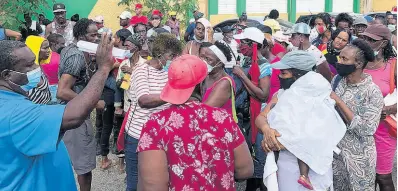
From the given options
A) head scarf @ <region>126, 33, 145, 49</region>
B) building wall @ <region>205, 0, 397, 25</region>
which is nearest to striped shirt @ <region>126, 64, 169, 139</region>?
head scarf @ <region>126, 33, 145, 49</region>

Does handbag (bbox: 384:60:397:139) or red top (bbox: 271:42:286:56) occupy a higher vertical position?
red top (bbox: 271:42:286:56)

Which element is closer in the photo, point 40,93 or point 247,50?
point 40,93

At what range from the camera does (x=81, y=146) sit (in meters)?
4.15

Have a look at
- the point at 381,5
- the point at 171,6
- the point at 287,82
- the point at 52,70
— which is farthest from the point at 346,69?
the point at 381,5

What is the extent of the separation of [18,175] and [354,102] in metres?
2.51

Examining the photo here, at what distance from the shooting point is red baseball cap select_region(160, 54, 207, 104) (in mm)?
2322

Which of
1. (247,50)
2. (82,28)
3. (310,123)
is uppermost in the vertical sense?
(82,28)

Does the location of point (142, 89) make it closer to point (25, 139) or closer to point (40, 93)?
point (40, 93)

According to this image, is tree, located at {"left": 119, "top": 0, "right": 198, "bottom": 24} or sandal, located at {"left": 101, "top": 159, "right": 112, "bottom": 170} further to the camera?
tree, located at {"left": 119, "top": 0, "right": 198, "bottom": 24}

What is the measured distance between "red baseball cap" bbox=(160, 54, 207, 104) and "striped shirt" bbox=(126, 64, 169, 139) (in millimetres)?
1205

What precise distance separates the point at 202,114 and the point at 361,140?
1789 millimetres

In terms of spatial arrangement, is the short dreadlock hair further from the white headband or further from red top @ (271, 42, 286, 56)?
red top @ (271, 42, 286, 56)

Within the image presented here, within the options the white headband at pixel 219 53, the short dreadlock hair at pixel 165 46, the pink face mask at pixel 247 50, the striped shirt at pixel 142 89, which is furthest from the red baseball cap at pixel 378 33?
the striped shirt at pixel 142 89

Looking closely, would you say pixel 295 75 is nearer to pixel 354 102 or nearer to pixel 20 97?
pixel 354 102
